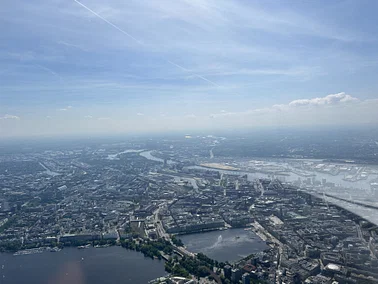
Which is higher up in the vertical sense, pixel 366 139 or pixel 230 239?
pixel 366 139

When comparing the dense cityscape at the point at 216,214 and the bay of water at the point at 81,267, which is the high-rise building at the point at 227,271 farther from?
the bay of water at the point at 81,267

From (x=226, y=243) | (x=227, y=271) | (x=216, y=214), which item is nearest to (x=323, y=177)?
(x=216, y=214)

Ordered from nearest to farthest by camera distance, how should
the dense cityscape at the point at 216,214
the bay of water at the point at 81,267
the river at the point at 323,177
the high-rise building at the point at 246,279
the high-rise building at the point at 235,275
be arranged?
the high-rise building at the point at 246,279 < the high-rise building at the point at 235,275 < the bay of water at the point at 81,267 < the dense cityscape at the point at 216,214 < the river at the point at 323,177

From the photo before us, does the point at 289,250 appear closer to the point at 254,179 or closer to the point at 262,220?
the point at 262,220

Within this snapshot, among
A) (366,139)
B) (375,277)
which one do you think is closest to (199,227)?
(375,277)

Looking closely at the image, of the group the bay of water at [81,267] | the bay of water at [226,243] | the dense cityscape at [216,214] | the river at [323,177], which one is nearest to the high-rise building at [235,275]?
the dense cityscape at [216,214]

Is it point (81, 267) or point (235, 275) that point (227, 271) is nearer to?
point (235, 275)
